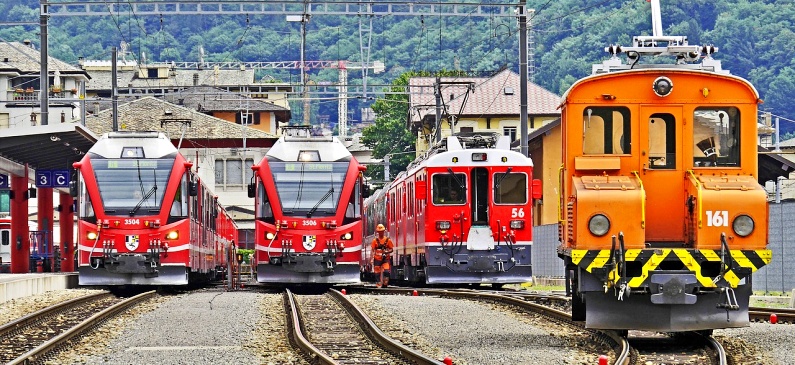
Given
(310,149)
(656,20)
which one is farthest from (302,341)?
(310,149)

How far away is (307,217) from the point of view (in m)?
26.2

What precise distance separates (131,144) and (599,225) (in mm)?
15161

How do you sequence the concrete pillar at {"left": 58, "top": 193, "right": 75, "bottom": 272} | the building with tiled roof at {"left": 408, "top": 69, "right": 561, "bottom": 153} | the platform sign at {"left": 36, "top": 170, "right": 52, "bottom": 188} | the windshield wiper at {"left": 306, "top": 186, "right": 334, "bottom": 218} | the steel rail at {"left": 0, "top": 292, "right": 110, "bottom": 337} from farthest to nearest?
the building with tiled roof at {"left": 408, "top": 69, "right": 561, "bottom": 153}, the concrete pillar at {"left": 58, "top": 193, "right": 75, "bottom": 272}, the platform sign at {"left": 36, "top": 170, "right": 52, "bottom": 188}, the windshield wiper at {"left": 306, "top": 186, "right": 334, "bottom": 218}, the steel rail at {"left": 0, "top": 292, "right": 110, "bottom": 337}

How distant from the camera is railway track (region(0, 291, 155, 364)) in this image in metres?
13.2

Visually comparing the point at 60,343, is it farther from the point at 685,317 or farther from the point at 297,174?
the point at 297,174

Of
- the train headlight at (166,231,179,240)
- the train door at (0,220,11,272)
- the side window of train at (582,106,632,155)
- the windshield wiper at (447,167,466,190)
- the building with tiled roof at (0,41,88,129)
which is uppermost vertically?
the building with tiled roof at (0,41,88,129)

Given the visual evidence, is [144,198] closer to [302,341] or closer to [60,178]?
[60,178]

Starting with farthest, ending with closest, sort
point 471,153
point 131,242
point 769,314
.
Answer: point 471,153 → point 131,242 → point 769,314

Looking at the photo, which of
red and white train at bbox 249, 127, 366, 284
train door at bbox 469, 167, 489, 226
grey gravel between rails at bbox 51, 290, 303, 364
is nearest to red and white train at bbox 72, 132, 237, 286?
red and white train at bbox 249, 127, 366, 284

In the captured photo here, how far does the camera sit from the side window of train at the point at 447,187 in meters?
26.0

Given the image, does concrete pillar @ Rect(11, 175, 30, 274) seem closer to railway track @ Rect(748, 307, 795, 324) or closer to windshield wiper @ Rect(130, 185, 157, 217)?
windshield wiper @ Rect(130, 185, 157, 217)

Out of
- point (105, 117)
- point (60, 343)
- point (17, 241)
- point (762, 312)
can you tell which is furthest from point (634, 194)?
point (105, 117)

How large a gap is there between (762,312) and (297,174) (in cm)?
1196

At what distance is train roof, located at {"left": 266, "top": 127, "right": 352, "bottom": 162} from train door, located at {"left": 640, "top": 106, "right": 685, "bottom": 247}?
13670 mm
